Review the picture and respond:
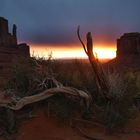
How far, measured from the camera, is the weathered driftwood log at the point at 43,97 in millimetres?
9344

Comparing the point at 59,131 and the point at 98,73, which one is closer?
the point at 59,131

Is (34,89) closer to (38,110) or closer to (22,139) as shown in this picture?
(38,110)

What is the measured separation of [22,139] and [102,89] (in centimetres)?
274

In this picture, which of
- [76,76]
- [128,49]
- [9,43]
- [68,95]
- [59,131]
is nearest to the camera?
[59,131]

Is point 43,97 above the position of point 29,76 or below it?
below

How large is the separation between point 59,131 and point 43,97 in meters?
1.11

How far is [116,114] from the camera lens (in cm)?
894

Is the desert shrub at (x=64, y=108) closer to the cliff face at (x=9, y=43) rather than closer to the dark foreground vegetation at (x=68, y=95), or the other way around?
the dark foreground vegetation at (x=68, y=95)

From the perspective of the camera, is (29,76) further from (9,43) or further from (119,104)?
(9,43)

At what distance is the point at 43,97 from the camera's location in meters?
9.45

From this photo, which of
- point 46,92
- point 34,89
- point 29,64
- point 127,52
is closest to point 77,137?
point 46,92

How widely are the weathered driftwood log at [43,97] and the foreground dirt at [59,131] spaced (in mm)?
481

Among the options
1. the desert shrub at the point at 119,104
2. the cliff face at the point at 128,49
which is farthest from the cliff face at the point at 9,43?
the desert shrub at the point at 119,104

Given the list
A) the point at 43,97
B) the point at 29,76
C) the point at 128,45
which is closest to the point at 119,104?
the point at 43,97
